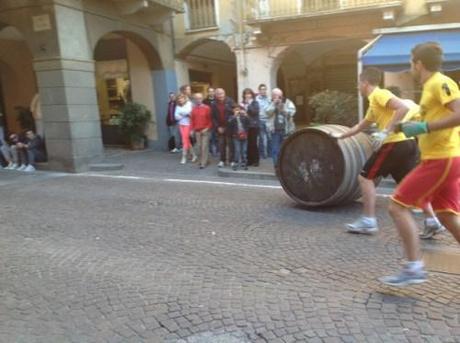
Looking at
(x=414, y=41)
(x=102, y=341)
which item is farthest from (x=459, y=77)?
(x=102, y=341)

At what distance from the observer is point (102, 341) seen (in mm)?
3229

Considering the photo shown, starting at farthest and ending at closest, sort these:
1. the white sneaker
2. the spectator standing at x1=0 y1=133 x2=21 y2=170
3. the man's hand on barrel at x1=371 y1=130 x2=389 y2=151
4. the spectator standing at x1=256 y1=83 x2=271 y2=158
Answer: the spectator standing at x1=0 y1=133 x2=21 y2=170 → the white sneaker → the spectator standing at x1=256 y1=83 x2=271 y2=158 → the man's hand on barrel at x1=371 y1=130 x2=389 y2=151

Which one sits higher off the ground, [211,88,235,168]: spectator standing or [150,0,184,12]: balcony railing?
[150,0,184,12]: balcony railing

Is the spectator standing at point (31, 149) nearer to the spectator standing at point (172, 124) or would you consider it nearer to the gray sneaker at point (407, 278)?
the spectator standing at point (172, 124)

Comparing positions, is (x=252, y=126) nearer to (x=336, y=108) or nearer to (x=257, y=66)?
(x=336, y=108)

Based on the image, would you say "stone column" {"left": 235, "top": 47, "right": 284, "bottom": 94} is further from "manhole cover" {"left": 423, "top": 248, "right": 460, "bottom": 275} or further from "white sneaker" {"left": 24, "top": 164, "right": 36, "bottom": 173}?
"manhole cover" {"left": 423, "top": 248, "right": 460, "bottom": 275}

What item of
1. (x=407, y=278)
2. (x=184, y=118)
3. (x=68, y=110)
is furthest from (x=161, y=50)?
(x=407, y=278)

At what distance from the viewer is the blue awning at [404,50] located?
1141 centimetres

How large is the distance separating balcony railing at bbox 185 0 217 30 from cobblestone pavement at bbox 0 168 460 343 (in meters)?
10.0

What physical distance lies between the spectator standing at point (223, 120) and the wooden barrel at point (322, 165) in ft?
12.6

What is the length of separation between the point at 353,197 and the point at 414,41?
746 centimetres

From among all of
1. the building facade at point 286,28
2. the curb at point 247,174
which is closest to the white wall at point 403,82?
the building facade at point 286,28

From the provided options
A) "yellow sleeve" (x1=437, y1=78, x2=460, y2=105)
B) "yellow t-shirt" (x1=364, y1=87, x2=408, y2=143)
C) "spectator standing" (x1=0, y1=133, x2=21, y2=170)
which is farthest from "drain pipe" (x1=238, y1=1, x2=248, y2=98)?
"yellow sleeve" (x1=437, y1=78, x2=460, y2=105)

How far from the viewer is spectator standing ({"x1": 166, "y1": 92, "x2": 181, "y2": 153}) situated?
1364 cm
